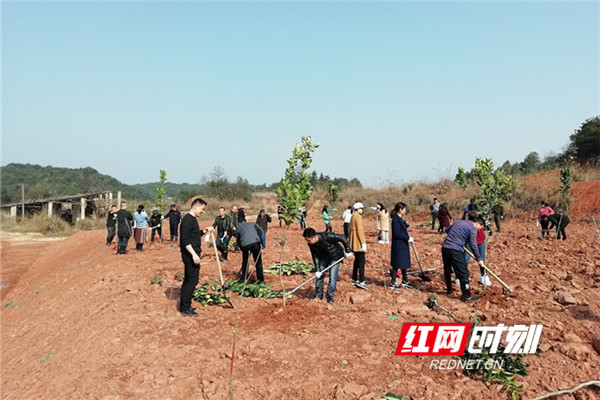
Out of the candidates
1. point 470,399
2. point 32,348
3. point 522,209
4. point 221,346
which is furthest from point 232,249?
point 522,209

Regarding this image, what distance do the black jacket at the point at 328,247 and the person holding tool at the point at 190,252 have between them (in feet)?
6.11

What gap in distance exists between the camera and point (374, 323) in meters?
5.40

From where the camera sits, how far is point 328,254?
6.34 metres

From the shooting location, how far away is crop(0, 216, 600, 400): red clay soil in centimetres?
386

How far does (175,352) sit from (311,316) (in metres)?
2.02

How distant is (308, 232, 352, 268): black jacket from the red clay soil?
770 millimetres

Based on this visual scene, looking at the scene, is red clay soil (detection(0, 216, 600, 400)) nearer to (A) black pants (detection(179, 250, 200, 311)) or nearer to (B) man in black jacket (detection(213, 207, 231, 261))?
(A) black pants (detection(179, 250, 200, 311))

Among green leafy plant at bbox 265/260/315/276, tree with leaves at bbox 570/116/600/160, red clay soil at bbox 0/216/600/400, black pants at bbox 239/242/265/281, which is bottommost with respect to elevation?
red clay soil at bbox 0/216/600/400

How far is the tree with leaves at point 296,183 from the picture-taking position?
16.5 metres

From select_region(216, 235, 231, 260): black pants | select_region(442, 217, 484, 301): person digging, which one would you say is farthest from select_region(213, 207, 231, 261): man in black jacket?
select_region(442, 217, 484, 301): person digging

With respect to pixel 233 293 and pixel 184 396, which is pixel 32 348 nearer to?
pixel 233 293

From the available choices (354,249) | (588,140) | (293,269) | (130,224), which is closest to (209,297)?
(293,269)

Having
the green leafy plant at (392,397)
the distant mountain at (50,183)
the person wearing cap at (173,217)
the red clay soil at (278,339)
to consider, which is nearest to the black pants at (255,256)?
the red clay soil at (278,339)

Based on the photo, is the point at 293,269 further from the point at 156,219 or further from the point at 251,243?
the point at 156,219
